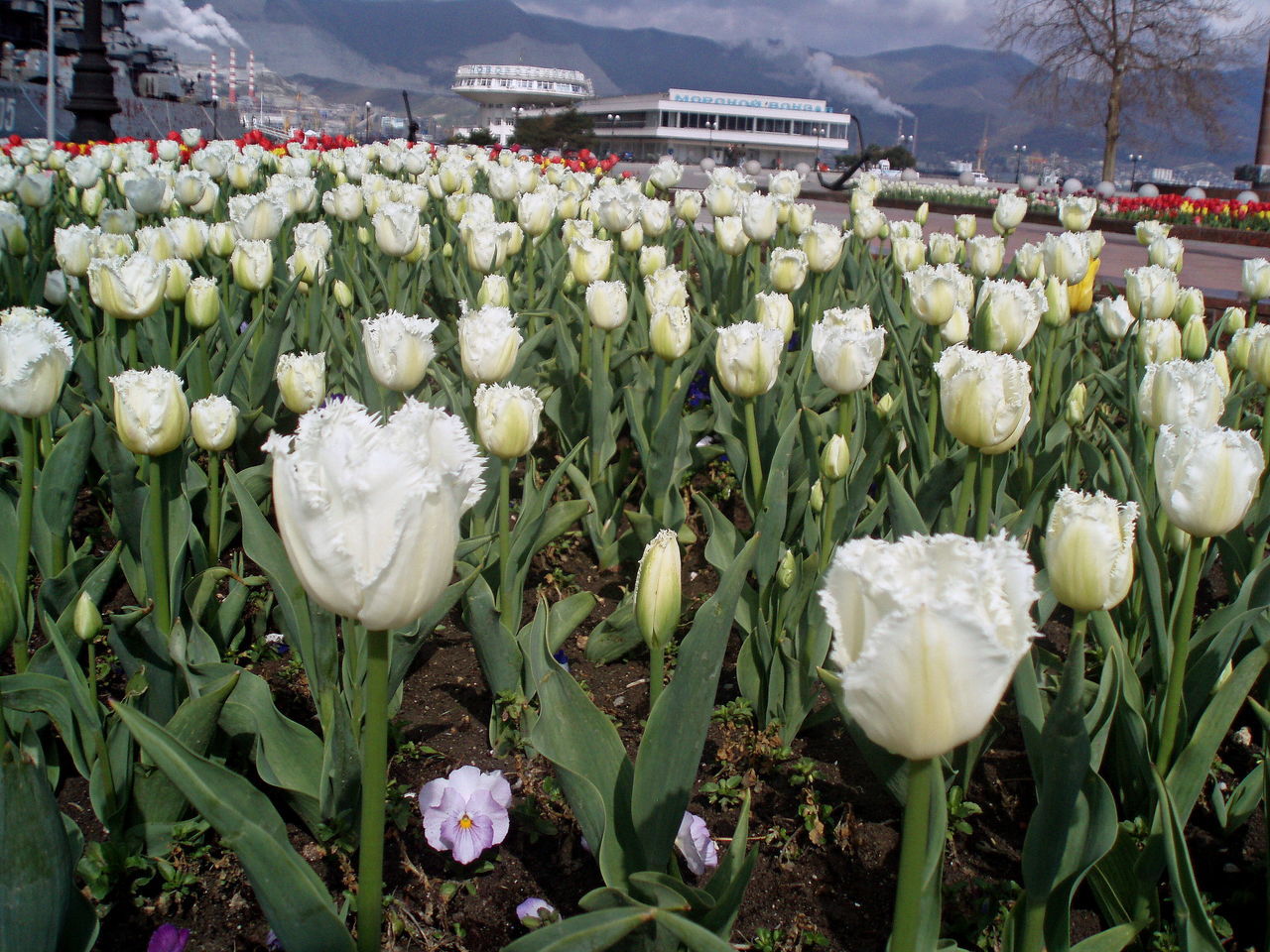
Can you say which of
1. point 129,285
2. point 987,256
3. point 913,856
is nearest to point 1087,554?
point 913,856

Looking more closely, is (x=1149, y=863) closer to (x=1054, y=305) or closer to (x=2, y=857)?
(x=2, y=857)

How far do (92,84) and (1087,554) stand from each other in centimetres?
1363

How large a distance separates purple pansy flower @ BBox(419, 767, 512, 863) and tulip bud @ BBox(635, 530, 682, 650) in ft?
1.72

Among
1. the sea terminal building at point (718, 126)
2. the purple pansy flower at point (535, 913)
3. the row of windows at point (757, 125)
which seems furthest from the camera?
the row of windows at point (757, 125)

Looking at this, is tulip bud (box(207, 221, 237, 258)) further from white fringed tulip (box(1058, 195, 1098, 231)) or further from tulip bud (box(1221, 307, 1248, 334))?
white fringed tulip (box(1058, 195, 1098, 231))

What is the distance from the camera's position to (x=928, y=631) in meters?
0.84

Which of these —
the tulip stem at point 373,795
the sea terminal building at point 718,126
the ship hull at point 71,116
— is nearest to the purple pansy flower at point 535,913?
the tulip stem at point 373,795

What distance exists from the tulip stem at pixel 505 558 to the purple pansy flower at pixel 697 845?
0.63 metres

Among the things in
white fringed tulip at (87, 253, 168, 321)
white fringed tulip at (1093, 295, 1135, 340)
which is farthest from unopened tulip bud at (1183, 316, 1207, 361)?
white fringed tulip at (87, 253, 168, 321)

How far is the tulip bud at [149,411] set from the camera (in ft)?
6.02

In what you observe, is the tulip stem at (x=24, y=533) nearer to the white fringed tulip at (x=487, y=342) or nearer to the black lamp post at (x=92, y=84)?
the white fringed tulip at (x=487, y=342)

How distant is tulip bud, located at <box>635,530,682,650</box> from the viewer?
1448 mm

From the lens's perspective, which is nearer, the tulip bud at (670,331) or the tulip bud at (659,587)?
the tulip bud at (659,587)

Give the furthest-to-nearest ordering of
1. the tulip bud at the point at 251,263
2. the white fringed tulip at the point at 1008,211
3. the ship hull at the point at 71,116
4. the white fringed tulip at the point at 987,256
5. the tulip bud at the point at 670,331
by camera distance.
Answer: the ship hull at the point at 71,116, the white fringed tulip at the point at 1008,211, the white fringed tulip at the point at 987,256, the tulip bud at the point at 251,263, the tulip bud at the point at 670,331
